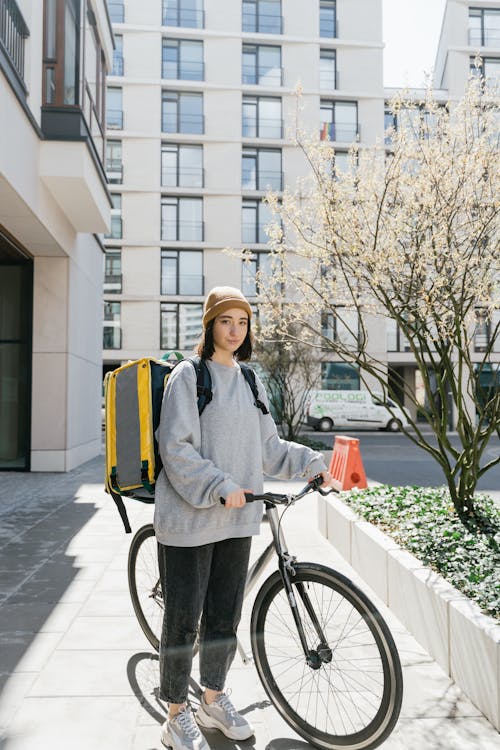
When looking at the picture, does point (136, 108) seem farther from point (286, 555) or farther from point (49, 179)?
point (286, 555)

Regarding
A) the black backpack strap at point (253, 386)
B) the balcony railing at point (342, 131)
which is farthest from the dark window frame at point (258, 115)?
the black backpack strap at point (253, 386)

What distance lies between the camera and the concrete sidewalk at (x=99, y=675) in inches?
110

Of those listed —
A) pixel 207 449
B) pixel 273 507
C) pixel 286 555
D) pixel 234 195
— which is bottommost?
pixel 286 555

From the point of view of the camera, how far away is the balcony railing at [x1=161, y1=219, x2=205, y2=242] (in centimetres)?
3438

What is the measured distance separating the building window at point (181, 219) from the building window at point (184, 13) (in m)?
9.29

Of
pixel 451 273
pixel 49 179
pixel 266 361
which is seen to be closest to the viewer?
pixel 451 273

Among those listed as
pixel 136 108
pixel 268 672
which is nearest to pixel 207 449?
pixel 268 672

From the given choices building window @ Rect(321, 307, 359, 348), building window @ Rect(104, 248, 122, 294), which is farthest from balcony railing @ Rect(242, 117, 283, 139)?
building window @ Rect(321, 307, 359, 348)

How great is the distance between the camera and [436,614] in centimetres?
350

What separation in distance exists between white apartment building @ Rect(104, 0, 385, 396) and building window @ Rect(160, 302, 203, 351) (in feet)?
0.17

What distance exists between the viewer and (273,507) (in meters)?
2.75

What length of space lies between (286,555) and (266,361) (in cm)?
1738

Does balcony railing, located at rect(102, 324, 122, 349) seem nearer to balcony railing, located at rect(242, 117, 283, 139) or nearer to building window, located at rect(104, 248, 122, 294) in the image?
building window, located at rect(104, 248, 122, 294)

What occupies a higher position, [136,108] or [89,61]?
[136,108]
